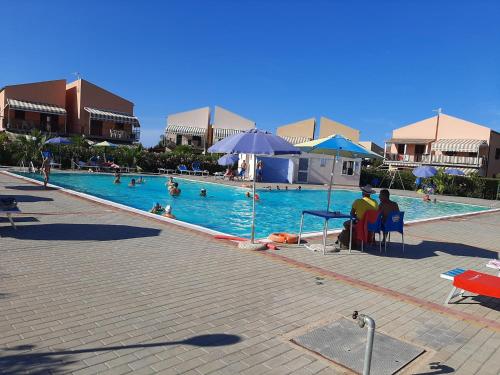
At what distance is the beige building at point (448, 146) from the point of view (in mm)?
47000

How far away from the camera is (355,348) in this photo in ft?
14.2

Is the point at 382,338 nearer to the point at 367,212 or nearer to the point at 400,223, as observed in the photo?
the point at 367,212

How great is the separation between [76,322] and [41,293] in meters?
1.10

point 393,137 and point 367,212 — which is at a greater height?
point 393,137

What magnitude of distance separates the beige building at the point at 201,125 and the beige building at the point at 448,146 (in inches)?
794

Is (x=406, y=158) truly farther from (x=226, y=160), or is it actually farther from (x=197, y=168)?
(x=226, y=160)

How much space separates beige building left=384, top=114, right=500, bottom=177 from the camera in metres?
47.0

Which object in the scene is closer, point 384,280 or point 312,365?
point 312,365

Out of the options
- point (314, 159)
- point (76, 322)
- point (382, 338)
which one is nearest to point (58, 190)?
point (76, 322)

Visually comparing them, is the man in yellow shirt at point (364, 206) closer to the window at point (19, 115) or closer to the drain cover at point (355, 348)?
→ the drain cover at point (355, 348)

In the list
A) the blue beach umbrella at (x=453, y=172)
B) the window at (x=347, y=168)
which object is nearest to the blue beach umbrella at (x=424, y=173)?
the blue beach umbrella at (x=453, y=172)

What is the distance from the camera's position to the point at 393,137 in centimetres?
5494

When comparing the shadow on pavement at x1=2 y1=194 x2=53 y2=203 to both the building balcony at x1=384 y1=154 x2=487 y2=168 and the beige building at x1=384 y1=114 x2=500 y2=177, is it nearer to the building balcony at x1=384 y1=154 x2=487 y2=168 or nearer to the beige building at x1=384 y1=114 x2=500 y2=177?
the beige building at x1=384 y1=114 x2=500 y2=177

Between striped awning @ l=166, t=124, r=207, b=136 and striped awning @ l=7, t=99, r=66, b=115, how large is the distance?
1432 centimetres
